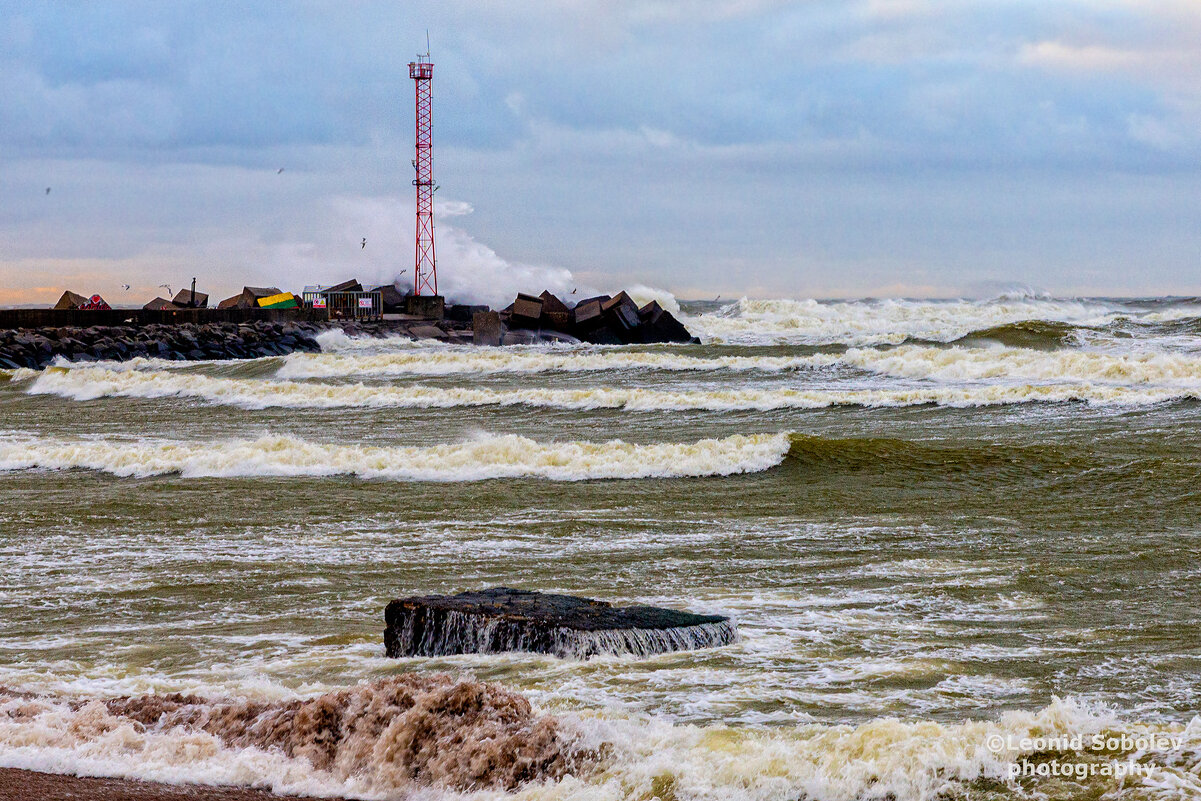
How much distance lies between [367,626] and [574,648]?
1620 mm

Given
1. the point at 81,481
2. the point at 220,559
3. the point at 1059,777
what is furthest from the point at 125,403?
the point at 1059,777

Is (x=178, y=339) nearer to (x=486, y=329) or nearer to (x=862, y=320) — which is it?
A: (x=486, y=329)

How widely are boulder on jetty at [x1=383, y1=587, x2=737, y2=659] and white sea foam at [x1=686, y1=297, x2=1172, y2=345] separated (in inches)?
1148

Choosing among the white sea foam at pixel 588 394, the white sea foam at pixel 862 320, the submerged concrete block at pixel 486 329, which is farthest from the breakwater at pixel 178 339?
the white sea foam at pixel 862 320

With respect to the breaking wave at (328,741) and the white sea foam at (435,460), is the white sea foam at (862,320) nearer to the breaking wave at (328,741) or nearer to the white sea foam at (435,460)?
the white sea foam at (435,460)

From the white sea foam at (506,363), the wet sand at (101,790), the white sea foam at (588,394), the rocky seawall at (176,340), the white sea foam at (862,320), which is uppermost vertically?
the white sea foam at (862,320)

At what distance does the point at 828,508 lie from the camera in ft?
34.7

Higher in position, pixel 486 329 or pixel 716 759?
pixel 486 329

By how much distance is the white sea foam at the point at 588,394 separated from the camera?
19.0m

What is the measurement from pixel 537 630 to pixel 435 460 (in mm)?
8630

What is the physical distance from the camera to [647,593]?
284 inches

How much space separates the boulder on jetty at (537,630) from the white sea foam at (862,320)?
95.7 feet

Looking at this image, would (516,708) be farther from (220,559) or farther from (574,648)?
(220,559)

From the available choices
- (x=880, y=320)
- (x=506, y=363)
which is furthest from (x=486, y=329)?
(x=880, y=320)
